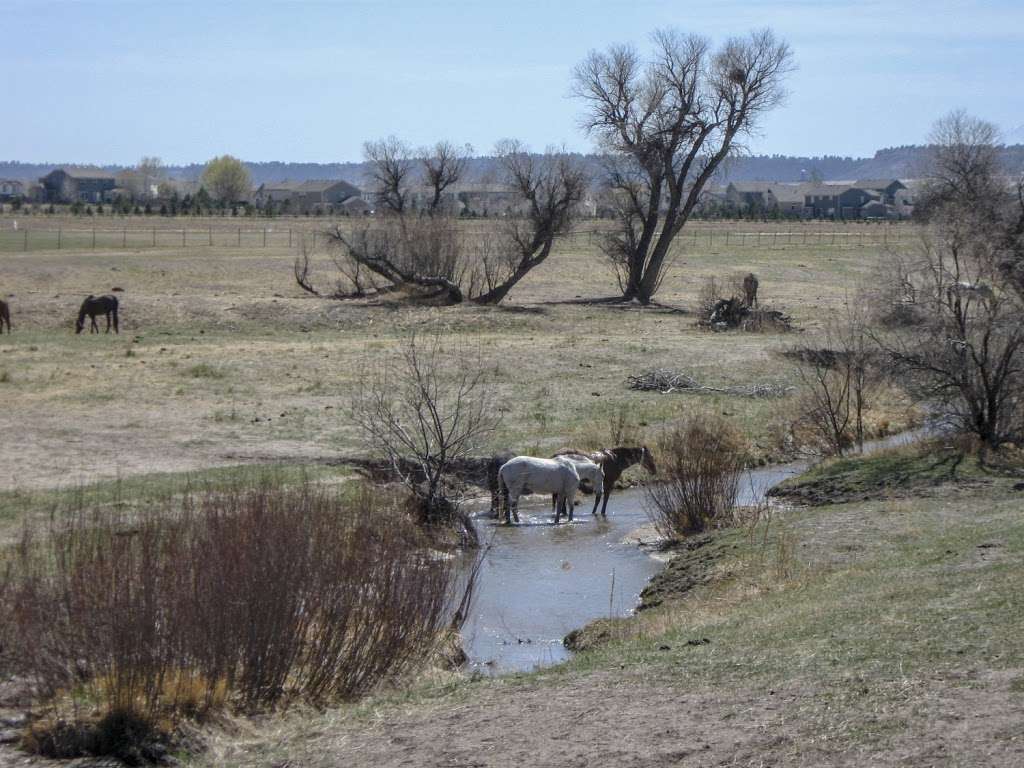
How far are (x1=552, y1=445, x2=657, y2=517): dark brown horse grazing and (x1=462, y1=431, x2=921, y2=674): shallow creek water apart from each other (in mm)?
478

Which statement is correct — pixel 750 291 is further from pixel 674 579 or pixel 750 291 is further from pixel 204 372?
pixel 674 579

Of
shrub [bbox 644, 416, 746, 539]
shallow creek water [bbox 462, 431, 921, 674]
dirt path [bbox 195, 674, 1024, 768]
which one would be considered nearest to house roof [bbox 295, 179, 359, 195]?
shallow creek water [bbox 462, 431, 921, 674]

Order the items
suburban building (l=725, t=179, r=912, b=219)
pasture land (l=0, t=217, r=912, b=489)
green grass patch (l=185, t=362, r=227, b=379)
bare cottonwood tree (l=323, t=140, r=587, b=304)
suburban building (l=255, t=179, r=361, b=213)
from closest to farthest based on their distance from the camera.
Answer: pasture land (l=0, t=217, r=912, b=489) < green grass patch (l=185, t=362, r=227, b=379) < bare cottonwood tree (l=323, t=140, r=587, b=304) < suburban building (l=725, t=179, r=912, b=219) < suburban building (l=255, t=179, r=361, b=213)

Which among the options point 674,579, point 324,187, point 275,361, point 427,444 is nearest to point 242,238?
point 275,361

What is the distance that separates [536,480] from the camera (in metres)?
20.1

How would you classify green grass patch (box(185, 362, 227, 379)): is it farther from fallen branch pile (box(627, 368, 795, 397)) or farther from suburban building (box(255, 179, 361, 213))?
suburban building (box(255, 179, 361, 213))

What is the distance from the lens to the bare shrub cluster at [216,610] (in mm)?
9078

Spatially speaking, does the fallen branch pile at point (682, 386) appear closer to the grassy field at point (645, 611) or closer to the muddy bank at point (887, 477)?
the grassy field at point (645, 611)

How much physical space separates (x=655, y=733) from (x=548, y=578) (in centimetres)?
867

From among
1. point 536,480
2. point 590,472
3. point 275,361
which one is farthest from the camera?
point 275,361

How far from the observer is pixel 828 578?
14211 millimetres

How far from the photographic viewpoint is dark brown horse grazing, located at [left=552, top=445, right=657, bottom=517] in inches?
856

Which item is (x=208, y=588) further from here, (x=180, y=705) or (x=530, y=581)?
(x=530, y=581)

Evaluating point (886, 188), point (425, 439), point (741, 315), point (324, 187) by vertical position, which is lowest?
point (425, 439)
